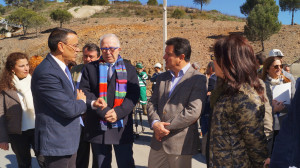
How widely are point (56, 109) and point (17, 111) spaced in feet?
4.38

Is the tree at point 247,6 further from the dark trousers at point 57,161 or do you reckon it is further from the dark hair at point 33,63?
the dark trousers at point 57,161

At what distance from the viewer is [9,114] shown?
127 inches

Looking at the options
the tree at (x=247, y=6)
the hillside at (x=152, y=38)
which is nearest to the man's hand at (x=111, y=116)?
the hillside at (x=152, y=38)

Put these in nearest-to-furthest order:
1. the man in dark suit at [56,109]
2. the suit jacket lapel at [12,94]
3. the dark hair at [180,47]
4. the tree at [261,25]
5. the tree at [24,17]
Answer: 1. the man in dark suit at [56,109]
2. the dark hair at [180,47]
3. the suit jacket lapel at [12,94]
4. the tree at [261,25]
5. the tree at [24,17]

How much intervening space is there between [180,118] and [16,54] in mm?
2370

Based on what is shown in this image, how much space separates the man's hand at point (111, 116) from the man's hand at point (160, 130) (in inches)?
18.4

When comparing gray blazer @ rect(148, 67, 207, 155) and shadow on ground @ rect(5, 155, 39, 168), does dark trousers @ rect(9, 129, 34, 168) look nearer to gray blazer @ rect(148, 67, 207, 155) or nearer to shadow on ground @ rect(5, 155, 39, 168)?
shadow on ground @ rect(5, 155, 39, 168)

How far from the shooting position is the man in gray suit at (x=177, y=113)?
263 cm

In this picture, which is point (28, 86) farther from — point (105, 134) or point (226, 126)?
point (226, 126)

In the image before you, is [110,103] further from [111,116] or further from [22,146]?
[22,146]

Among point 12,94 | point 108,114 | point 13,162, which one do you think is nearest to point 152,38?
point 13,162

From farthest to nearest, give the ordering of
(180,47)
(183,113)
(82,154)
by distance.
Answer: (82,154) → (180,47) → (183,113)

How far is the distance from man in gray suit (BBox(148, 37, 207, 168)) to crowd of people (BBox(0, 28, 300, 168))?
0.01m

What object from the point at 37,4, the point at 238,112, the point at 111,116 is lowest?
the point at 111,116
